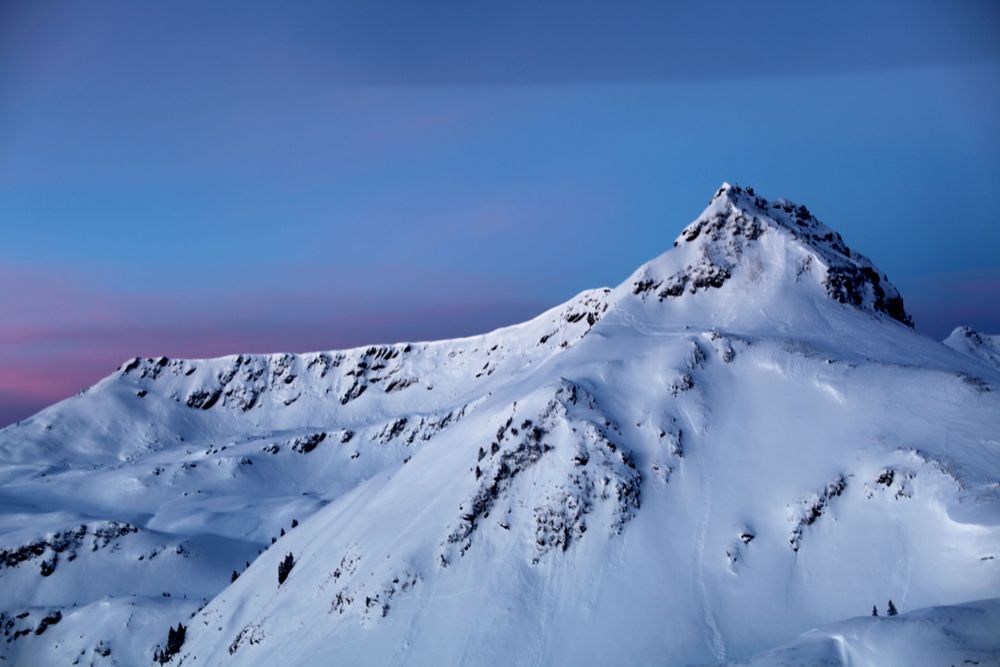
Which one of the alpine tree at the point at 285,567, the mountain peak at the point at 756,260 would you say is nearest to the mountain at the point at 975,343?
the mountain peak at the point at 756,260

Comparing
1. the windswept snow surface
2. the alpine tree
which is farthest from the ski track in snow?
the alpine tree

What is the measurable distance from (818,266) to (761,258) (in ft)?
19.5

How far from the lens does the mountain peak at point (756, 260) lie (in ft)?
277

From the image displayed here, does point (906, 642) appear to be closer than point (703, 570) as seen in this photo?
Yes

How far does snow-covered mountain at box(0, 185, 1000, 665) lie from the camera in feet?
167

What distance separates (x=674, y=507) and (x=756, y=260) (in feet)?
122

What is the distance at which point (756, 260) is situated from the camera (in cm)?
8712

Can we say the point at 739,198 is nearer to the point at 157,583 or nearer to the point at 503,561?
the point at 503,561

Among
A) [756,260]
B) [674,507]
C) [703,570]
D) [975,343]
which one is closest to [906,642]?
[703,570]

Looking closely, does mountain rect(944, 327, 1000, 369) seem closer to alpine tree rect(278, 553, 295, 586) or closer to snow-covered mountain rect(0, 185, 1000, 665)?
snow-covered mountain rect(0, 185, 1000, 665)

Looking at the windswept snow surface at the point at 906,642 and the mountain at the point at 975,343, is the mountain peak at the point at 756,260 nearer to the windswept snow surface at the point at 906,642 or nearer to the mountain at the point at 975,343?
the windswept snow surface at the point at 906,642

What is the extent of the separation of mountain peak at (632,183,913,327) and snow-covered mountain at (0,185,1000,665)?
0.27 meters

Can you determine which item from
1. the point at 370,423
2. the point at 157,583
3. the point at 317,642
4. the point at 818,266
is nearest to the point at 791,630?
the point at 317,642

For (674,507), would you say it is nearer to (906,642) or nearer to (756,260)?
(906,642)
